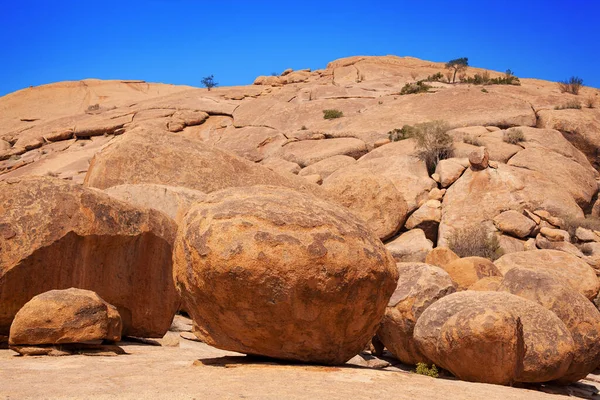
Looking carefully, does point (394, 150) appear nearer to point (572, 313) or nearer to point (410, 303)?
point (410, 303)

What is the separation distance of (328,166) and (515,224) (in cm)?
627

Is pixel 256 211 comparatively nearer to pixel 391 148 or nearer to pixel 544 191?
pixel 544 191

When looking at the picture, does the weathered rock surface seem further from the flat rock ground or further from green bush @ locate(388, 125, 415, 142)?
green bush @ locate(388, 125, 415, 142)

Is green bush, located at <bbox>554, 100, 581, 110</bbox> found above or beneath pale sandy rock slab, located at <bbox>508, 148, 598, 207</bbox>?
above

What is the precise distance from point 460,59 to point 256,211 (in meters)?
37.3

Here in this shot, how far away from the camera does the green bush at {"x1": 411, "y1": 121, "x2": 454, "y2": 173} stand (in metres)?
18.7

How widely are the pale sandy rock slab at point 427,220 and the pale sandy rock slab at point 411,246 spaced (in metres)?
0.28

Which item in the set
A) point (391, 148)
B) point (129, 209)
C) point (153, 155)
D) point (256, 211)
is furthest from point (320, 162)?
point (256, 211)

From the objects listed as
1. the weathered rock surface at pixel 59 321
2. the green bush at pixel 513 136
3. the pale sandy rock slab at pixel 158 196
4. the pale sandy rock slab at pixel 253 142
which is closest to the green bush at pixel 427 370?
the weathered rock surface at pixel 59 321

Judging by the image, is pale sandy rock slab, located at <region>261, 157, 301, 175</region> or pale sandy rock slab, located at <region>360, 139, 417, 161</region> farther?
pale sandy rock slab, located at <region>261, 157, 301, 175</region>

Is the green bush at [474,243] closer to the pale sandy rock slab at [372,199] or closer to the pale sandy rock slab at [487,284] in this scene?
the pale sandy rock slab at [372,199]

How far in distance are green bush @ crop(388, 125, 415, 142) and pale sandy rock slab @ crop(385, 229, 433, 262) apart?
20.6 ft

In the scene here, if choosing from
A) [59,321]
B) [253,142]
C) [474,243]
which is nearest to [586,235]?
[474,243]

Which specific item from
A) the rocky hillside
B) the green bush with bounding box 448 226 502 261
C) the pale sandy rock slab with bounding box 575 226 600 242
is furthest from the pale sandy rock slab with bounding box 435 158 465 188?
the pale sandy rock slab with bounding box 575 226 600 242
